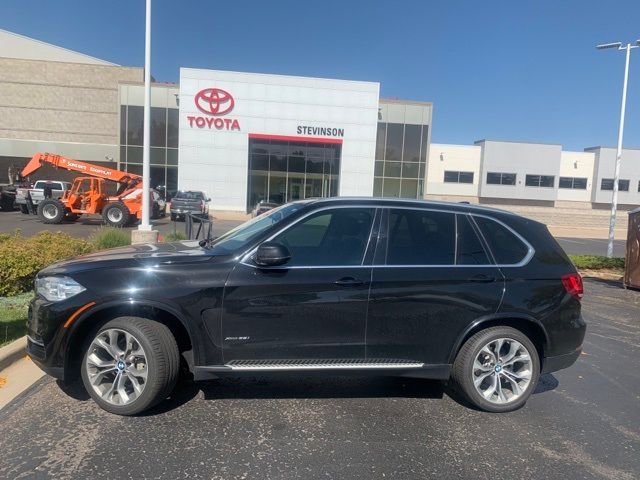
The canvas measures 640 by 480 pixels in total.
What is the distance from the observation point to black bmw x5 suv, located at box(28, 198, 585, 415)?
3.85 meters

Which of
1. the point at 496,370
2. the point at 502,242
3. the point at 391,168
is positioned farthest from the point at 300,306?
the point at 391,168

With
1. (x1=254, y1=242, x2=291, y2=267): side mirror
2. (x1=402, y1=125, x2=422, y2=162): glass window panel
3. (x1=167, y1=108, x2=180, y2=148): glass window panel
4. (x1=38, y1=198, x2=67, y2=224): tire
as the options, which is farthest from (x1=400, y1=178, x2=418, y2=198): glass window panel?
(x1=254, y1=242, x2=291, y2=267): side mirror

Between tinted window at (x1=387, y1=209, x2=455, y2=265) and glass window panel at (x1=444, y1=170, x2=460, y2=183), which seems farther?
glass window panel at (x1=444, y1=170, x2=460, y2=183)

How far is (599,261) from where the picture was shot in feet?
52.0

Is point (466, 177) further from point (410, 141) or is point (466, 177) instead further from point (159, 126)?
point (159, 126)

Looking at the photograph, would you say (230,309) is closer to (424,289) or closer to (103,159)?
(424,289)

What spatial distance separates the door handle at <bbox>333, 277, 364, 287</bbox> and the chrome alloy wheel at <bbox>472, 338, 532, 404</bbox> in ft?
3.99

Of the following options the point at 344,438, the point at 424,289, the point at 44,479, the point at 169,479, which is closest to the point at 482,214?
the point at 424,289

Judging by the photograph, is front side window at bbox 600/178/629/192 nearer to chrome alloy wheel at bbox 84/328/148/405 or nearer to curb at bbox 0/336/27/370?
curb at bbox 0/336/27/370

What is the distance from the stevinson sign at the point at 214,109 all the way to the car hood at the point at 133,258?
33.5 meters

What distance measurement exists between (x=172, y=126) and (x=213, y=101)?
398 cm

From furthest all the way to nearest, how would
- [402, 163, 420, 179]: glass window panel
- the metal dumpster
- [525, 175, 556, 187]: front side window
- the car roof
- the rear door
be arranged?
[525, 175, 556, 187]: front side window
[402, 163, 420, 179]: glass window panel
the metal dumpster
the car roof
the rear door

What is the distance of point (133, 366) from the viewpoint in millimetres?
3889

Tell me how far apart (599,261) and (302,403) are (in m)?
14.5
